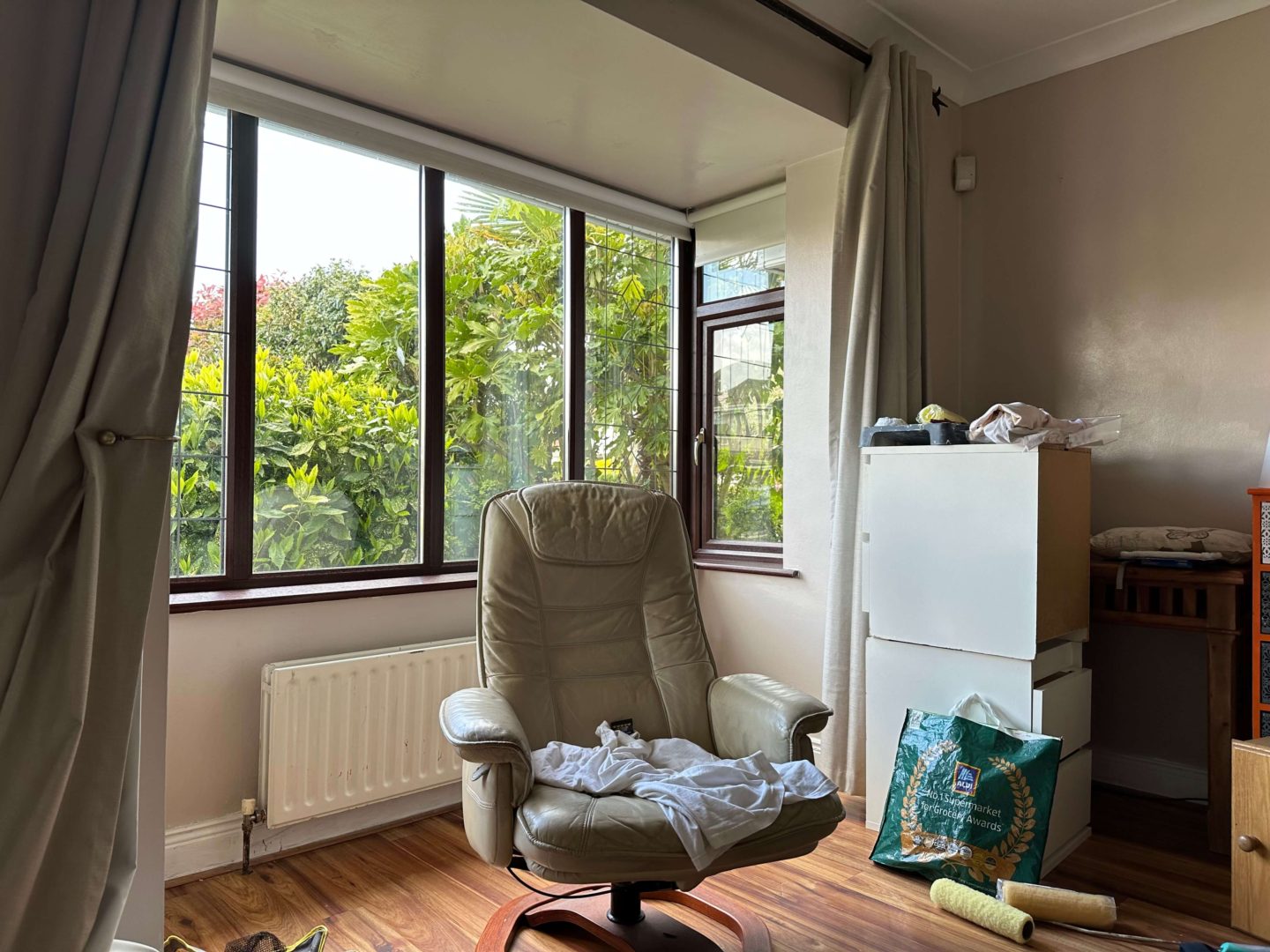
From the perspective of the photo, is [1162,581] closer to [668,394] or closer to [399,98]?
[668,394]

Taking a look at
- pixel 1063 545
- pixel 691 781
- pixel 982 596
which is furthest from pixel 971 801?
pixel 691 781

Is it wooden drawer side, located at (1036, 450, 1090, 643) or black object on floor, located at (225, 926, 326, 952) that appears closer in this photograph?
black object on floor, located at (225, 926, 326, 952)

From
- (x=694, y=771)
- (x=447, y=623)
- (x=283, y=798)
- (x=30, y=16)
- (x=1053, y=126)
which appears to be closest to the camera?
(x=30, y=16)

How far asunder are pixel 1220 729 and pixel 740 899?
1.41 m

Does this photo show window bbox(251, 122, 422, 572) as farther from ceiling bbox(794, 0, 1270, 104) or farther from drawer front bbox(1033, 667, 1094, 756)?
drawer front bbox(1033, 667, 1094, 756)

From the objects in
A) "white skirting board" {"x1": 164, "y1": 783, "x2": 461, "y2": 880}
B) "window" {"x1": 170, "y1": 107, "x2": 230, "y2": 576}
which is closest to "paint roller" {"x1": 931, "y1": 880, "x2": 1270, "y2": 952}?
"white skirting board" {"x1": 164, "y1": 783, "x2": 461, "y2": 880}

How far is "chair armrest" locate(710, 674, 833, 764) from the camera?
1.93 m

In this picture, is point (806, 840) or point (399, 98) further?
point (399, 98)

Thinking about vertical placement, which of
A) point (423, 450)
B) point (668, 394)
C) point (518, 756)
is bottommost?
point (518, 756)

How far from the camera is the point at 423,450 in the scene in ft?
9.48

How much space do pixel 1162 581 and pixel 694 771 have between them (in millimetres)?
1563

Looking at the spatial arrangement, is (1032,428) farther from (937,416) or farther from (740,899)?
(740,899)

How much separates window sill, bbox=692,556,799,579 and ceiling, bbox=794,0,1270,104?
1.87 m

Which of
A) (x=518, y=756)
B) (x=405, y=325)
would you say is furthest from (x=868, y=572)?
(x=405, y=325)
